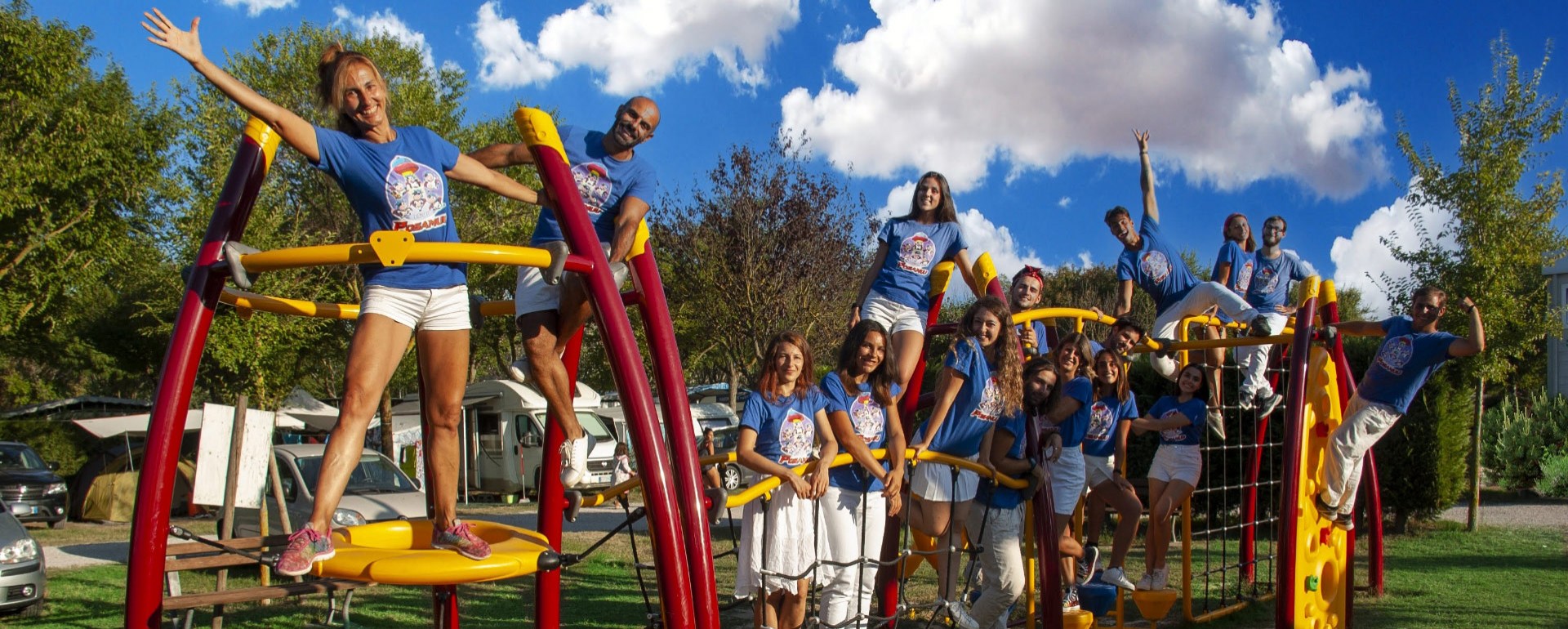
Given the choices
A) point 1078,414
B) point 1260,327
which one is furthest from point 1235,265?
point 1078,414

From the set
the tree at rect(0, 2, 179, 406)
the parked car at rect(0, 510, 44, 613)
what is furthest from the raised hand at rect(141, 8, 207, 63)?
the tree at rect(0, 2, 179, 406)

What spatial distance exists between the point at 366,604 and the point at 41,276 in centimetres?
1457

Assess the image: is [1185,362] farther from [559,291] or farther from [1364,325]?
[559,291]

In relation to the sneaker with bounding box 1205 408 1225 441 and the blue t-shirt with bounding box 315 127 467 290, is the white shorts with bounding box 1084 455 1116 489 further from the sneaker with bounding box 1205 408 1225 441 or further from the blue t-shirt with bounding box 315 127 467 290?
the blue t-shirt with bounding box 315 127 467 290

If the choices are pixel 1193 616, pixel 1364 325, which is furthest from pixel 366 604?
pixel 1364 325

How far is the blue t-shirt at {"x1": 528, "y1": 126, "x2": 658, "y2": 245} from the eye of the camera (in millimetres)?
4496

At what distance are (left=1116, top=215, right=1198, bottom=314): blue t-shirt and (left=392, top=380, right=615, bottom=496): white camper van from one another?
1487 centimetres

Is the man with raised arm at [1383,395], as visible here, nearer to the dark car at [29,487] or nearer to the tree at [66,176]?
the dark car at [29,487]

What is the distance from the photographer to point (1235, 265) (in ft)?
29.0

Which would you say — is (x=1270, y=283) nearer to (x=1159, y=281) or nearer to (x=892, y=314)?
(x=1159, y=281)

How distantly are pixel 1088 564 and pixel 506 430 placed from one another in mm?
17520

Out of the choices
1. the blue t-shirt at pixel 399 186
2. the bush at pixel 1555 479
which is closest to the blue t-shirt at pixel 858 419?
the blue t-shirt at pixel 399 186

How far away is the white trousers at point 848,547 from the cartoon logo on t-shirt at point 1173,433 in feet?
10.2

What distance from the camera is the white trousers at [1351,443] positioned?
6.50m
